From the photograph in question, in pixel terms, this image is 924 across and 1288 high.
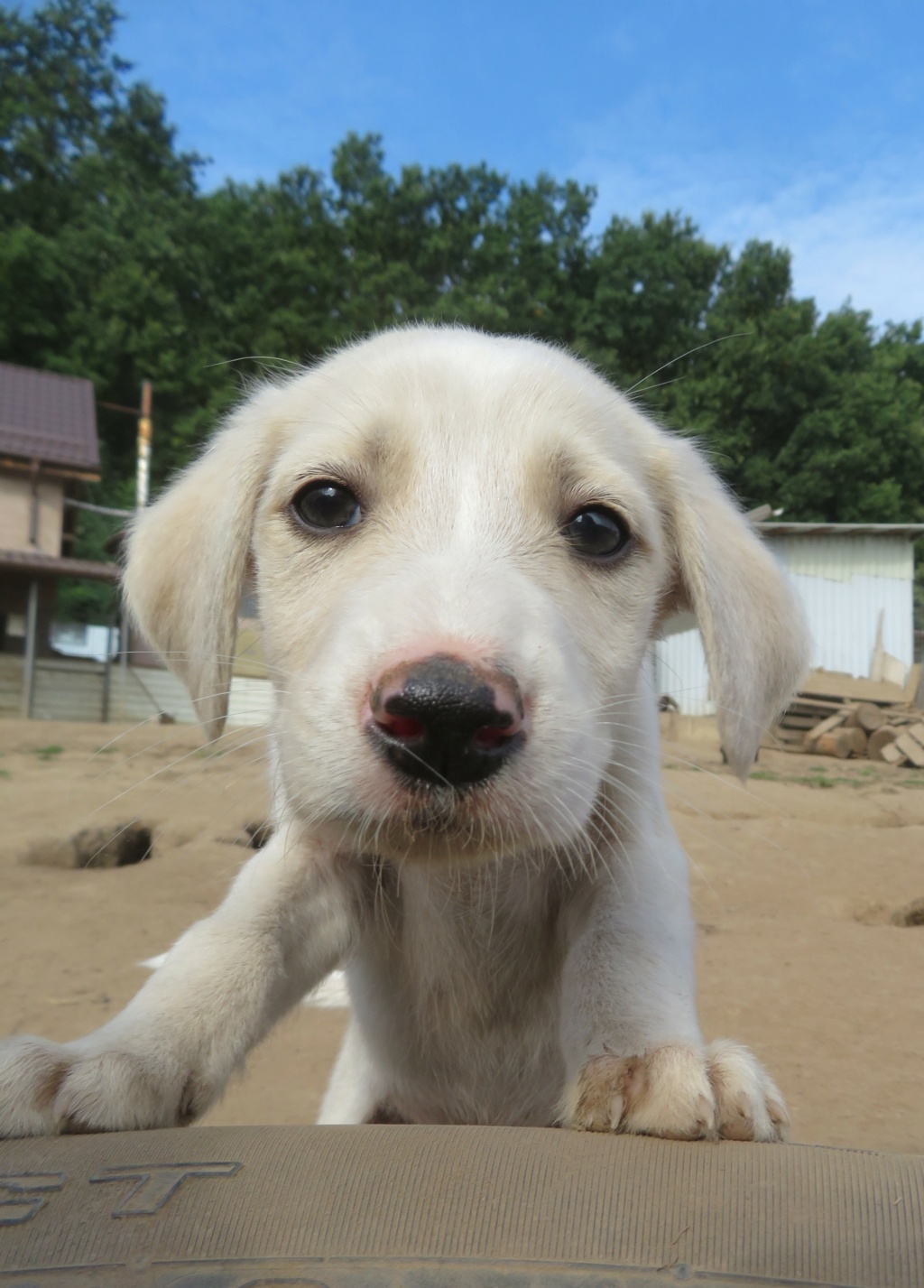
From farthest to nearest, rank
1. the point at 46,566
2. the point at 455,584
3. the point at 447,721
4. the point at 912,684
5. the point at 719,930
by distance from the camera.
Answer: the point at 46,566, the point at 912,684, the point at 719,930, the point at 455,584, the point at 447,721

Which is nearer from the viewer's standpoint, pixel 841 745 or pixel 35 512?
pixel 841 745

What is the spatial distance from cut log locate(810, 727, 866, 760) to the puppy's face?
42.6ft

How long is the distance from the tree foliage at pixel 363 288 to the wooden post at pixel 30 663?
13.5 m

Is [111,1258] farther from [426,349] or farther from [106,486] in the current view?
[106,486]

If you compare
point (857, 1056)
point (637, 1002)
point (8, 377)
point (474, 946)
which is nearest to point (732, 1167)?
point (637, 1002)

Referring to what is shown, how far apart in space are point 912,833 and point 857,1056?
4.23 meters

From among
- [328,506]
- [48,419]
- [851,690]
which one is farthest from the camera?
[48,419]

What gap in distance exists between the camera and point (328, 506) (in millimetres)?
2211

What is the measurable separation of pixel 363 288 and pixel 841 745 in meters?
31.6

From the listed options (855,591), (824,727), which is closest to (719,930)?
(824,727)

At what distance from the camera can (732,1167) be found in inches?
51.6

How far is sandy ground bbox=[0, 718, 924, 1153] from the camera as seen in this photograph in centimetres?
310

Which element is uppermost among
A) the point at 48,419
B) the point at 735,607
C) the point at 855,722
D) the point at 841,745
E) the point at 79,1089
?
the point at 48,419

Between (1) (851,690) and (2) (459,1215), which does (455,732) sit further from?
(1) (851,690)
